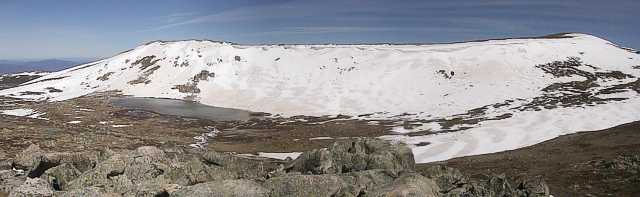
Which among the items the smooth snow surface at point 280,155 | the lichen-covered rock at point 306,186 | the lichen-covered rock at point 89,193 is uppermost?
the lichen-covered rock at point 306,186

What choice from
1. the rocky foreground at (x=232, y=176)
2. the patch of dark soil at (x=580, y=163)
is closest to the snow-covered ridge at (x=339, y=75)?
the patch of dark soil at (x=580, y=163)

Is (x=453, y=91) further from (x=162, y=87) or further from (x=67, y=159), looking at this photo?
(x=67, y=159)

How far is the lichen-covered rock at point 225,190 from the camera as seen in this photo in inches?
531

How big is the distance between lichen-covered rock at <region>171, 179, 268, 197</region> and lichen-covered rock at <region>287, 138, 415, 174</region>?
15.6 ft

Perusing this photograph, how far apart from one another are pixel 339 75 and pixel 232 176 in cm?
7783

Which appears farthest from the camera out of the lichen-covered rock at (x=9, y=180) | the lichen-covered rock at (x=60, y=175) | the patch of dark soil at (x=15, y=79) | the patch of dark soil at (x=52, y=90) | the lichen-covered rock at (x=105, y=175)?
the patch of dark soil at (x=15, y=79)

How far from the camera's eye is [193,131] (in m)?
57.7

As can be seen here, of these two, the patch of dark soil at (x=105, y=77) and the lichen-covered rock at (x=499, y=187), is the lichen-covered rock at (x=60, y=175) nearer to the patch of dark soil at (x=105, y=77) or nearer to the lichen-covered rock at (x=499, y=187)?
the lichen-covered rock at (x=499, y=187)

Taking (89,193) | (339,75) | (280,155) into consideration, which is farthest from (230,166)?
(339,75)

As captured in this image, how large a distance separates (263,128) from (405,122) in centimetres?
1649

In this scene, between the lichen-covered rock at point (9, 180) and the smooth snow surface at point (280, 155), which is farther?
the smooth snow surface at point (280, 155)

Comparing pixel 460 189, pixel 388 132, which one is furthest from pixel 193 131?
pixel 460 189

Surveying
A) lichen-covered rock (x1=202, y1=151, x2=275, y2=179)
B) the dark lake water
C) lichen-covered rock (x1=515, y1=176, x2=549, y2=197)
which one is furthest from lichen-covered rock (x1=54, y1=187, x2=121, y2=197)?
the dark lake water

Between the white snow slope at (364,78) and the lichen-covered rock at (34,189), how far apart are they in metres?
42.4
